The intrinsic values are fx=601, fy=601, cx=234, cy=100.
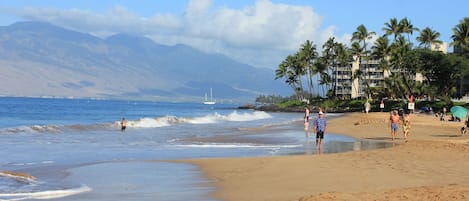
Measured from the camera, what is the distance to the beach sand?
33.0ft

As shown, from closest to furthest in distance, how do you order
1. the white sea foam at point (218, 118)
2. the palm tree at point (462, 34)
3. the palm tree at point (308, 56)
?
the white sea foam at point (218, 118) → the palm tree at point (462, 34) → the palm tree at point (308, 56)

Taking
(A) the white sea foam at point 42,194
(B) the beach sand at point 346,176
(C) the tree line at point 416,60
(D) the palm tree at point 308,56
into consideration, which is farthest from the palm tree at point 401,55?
(A) the white sea foam at point 42,194

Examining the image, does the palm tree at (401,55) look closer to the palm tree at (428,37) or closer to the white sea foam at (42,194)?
the palm tree at (428,37)

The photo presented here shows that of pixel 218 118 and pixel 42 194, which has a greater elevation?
pixel 218 118

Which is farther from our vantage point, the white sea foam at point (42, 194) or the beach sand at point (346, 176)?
the white sea foam at point (42, 194)

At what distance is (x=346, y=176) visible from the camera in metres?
12.8

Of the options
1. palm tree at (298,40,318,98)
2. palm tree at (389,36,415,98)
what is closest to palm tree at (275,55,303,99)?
palm tree at (298,40,318,98)

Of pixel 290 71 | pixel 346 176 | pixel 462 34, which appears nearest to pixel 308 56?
pixel 290 71

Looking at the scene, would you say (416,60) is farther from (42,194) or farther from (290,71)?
(42,194)

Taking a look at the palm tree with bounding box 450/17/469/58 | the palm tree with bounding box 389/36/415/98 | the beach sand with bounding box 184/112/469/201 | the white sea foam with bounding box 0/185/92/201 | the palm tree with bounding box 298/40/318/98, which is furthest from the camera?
the palm tree with bounding box 298/40/318/98

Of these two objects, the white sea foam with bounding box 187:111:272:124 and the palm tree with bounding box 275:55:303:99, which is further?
the palm tree with bounding box 275:55:303:99

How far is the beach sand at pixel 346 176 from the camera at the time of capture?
10.1m

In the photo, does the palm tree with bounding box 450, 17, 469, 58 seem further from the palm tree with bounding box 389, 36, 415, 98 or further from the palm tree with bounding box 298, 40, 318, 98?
the palm tree with bounding box 298, 40, 318, 98

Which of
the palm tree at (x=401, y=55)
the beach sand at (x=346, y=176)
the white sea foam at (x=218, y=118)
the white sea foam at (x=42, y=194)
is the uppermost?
the palm tree at (x=401, y=55)
